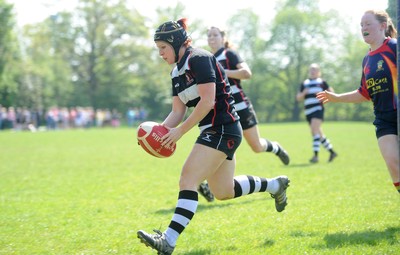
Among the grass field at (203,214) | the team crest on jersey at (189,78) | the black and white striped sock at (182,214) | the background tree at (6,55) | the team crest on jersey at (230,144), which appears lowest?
the grass field at (203,214)

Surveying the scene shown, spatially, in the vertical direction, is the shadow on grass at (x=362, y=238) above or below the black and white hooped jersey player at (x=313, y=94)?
below

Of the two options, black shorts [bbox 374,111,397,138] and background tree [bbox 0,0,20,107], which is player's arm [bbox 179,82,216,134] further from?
background tree [bbox 0,0,20,107]

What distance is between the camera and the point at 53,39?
6581 centimetres

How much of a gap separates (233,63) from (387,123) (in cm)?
321

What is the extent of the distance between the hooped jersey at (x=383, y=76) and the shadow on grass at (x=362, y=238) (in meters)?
1.28

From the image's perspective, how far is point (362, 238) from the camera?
5129mm

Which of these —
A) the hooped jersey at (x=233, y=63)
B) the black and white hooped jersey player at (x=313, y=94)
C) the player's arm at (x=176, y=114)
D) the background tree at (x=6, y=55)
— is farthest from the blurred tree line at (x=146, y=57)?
the player's arm at (x=176, y=114)

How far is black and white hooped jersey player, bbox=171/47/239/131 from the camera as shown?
4.68 metres

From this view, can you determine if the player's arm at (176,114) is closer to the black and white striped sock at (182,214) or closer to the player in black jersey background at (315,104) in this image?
the black and white striped sock at (182,214)

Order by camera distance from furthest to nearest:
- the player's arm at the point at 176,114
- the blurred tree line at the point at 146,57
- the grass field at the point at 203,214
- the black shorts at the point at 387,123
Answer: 1. the blurred tree line at the point at 146,57
2. the black shorts at the point at 387,123
3. the player's arm at the point at 176,114
4. the grass field at the point at 203,214

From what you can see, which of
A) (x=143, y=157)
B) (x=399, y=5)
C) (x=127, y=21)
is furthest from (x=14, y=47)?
(x=399, y=5)

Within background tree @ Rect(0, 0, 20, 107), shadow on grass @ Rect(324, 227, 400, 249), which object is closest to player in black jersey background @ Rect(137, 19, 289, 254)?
shadow on grass @ Rect(324, 227, 400, 249)

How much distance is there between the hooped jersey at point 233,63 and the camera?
8109mm

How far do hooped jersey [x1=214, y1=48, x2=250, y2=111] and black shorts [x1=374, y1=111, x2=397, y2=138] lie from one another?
118 inches
